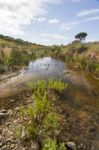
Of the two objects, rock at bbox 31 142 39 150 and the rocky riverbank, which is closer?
rock at bbox 31 142 39 150

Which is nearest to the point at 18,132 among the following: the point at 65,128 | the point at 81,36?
the point at 65,128

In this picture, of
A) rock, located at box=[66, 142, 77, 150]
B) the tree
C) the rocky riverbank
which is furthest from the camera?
the tree

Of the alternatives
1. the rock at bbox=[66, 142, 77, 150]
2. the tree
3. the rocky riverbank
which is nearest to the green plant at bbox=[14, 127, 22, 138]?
the rocky riverbank

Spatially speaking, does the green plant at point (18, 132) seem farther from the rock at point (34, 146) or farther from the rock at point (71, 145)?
the rock at point (71, 145)

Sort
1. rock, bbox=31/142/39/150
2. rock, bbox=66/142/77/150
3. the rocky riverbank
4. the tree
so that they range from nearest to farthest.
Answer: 1. rock, bbox=31/142/39/150
2. the rocky riverbank
3. rock, bbox=66/142/77/150
4. the tree

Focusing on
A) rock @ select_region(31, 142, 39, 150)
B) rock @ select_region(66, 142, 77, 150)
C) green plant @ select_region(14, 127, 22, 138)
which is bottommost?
rock @ select_region(66, 142, 77, 150)

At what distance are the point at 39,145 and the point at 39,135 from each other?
0.54m

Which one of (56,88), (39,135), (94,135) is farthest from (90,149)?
(56,88)

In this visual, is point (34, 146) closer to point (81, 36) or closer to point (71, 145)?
point (71, 145)

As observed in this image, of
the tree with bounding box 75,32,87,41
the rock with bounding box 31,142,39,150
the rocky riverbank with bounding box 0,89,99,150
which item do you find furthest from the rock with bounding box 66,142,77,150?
the tree with bounding box 75,32,87,41

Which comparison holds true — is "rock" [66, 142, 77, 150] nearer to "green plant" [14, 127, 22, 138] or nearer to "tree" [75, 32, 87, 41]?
"green plant" [14, 127, 22, 138]

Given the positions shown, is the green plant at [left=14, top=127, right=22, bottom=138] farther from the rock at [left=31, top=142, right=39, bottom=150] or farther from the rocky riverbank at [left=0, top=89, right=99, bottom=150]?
the rock at [left=31, top=142, right=39, bottom=150]

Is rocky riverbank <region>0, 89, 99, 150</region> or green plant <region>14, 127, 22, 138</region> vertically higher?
green plant <region>14, 127, 22, 138</region>

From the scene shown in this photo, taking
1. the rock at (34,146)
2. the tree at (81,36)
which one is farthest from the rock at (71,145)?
the tree at (81,36)
